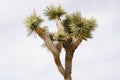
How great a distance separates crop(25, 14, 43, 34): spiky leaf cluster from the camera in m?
17.0

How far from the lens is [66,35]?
667 inches

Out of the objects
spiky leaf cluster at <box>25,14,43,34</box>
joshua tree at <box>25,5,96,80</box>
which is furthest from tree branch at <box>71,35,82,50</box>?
spiky leaf cluster at <box>25,14,43,34</box>

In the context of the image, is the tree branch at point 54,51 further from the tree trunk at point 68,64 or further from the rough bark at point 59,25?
the rough bark at point 59,25

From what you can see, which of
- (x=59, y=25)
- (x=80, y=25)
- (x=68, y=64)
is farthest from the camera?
(x=59, y=25)

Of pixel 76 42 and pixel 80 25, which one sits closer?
pixel 80 25

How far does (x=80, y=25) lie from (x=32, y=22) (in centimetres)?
186

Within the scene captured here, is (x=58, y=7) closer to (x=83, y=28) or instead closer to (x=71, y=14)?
(x=71, y=14)

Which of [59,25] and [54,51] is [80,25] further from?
[54,51]

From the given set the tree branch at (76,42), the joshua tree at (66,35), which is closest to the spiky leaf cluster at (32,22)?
the joshua tree at (66,35)

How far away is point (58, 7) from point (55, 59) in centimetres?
239

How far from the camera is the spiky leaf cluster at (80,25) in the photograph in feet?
54.5

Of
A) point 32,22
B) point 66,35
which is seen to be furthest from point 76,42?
point 32,22

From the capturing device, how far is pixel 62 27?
17453 millimetres

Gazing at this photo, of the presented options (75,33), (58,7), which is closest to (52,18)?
(58,7)
